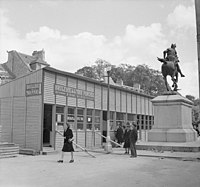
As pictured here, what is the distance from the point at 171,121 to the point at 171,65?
11.6 feet

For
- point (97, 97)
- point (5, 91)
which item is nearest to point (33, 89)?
point (5, 91)

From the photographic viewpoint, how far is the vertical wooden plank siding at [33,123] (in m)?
15.3

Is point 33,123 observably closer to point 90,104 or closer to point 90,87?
point 90,104

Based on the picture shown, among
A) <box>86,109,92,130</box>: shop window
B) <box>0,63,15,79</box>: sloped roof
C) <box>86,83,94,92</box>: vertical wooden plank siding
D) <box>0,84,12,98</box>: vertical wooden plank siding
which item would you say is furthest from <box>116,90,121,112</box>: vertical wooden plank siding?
<box>0,63,15,79</box>: sloped roof

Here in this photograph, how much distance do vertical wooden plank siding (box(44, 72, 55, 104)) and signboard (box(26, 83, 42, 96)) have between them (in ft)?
1.13

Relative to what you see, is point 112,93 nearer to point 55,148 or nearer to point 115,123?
point 115,123

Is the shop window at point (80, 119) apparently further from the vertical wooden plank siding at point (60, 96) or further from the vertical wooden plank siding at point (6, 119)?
the vertical wooden plank siding at point (6, 119)

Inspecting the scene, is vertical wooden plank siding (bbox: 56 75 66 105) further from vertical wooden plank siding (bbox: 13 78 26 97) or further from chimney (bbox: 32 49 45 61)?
chimney (bbox: 32 49 45 61)

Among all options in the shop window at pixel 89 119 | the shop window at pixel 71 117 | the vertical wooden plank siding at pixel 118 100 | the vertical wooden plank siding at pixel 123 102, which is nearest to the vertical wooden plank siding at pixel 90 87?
the shop window at pixel 89 119

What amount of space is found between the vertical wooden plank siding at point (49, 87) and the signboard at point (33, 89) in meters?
0.34

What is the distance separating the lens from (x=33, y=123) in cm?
1569

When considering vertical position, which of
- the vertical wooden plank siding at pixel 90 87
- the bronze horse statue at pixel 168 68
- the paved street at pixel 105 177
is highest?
→ the bronze horse statue at pixel 168 68

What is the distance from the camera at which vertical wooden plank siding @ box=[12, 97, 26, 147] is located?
1616 cm

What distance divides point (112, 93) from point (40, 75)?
28.4ft
